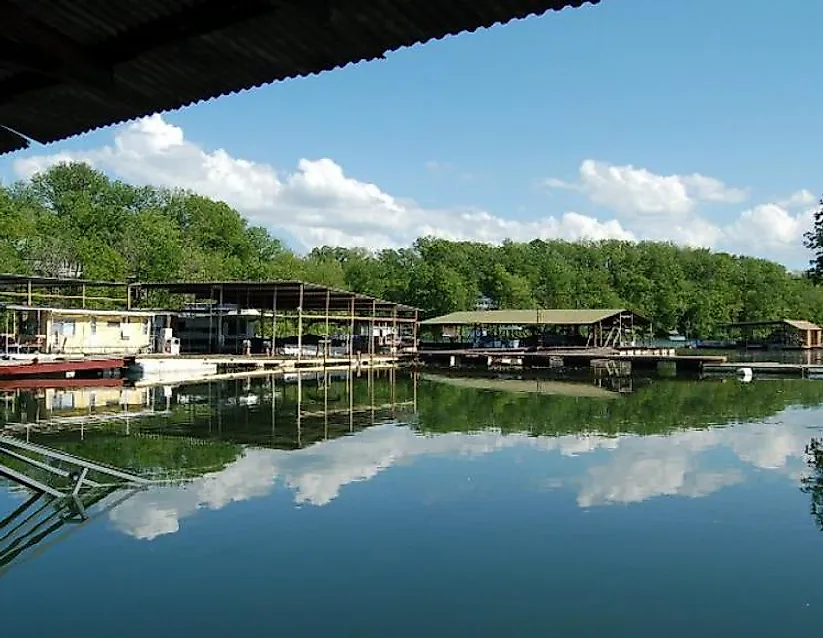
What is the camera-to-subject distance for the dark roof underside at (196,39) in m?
3.30

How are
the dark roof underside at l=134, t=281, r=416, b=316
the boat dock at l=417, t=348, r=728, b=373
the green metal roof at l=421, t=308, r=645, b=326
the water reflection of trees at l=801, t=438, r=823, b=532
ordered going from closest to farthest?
the water reflection of trees at l=801, t=438, r=823, b=532 < the dark roof underside at l=134, t=281, r=416, b=316 < the boat dock at l=417, t=348, r=728, b=373 < the green metal roof at l=421, t=308, r=645, b=326

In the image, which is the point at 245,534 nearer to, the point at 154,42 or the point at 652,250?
the point at 154,42

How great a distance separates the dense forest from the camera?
48719 millimetres

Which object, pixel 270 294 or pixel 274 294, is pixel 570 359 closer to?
pixel 270 294

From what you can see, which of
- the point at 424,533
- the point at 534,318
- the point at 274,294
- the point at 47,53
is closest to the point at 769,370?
the point at 534,318

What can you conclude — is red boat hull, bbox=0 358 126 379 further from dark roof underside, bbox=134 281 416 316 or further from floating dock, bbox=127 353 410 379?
dark roof underside, bbox=134 281 416 316

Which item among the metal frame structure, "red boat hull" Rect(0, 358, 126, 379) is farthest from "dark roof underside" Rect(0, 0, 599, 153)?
the metal frame structure

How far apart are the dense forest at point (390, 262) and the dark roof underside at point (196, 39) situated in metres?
40.9

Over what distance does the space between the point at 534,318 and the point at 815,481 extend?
35.7 metres

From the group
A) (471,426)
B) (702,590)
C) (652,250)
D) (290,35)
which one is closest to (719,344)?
(652,250)

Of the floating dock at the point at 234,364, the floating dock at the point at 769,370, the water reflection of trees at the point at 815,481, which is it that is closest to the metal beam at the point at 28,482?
the water reflection of trees at the point at 815,481

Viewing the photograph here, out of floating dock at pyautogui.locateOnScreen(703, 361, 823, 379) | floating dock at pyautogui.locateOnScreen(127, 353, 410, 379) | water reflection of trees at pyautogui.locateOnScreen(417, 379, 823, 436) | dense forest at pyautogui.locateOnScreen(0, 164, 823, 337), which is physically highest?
dense forest at pyautogui.locateOnScreen(0, 164, 823, 337)

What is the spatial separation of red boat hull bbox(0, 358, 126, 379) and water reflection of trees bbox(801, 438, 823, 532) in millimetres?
24188

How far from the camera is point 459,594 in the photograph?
7.74 m
